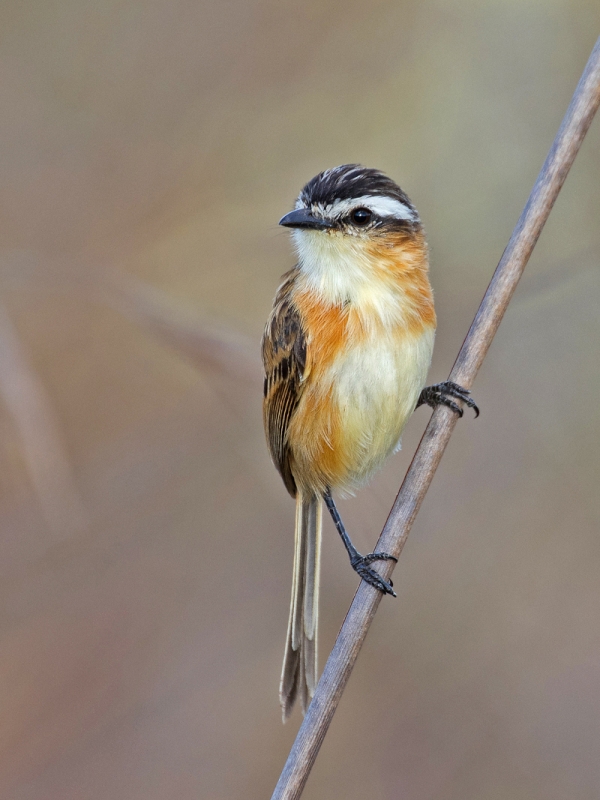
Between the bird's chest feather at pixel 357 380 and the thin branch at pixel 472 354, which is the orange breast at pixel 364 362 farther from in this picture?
the thin branch at pixel 472 354

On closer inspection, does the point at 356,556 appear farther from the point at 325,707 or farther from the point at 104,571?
the point at 104,571

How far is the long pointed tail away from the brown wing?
0.20m

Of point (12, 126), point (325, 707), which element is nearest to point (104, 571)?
point (325, 707)

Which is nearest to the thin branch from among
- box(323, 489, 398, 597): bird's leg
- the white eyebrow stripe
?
box(323, 489, 398, 597): bird's leg

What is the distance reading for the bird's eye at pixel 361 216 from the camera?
Result: 3.21 metres

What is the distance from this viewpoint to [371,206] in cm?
322

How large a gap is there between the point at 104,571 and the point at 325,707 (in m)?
2.31

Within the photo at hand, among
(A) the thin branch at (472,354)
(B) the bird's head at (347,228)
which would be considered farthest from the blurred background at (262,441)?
(A) the thin branch at (472,354)

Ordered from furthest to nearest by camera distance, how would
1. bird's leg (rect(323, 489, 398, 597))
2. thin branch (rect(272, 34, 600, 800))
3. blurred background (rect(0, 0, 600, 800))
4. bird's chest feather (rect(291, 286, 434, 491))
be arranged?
blurred background (rect(0, 0, 600, 800)) → bird's chest feather (rect(291, 286, 434, 491)) → bird's leg (rect(323, 489, 398, 597)) → thin branch (rect(272, 34, 600, 800))

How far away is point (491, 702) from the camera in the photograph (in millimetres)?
4020

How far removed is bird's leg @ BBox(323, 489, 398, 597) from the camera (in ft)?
8.44

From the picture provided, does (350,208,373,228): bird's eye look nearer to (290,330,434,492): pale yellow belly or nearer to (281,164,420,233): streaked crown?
(281,164,420,233): streaked crown

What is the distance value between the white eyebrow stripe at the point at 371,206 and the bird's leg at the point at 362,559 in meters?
1.28

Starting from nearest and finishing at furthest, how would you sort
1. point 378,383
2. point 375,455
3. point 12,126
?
point 378,383 → point 375,455 → point 12,126
